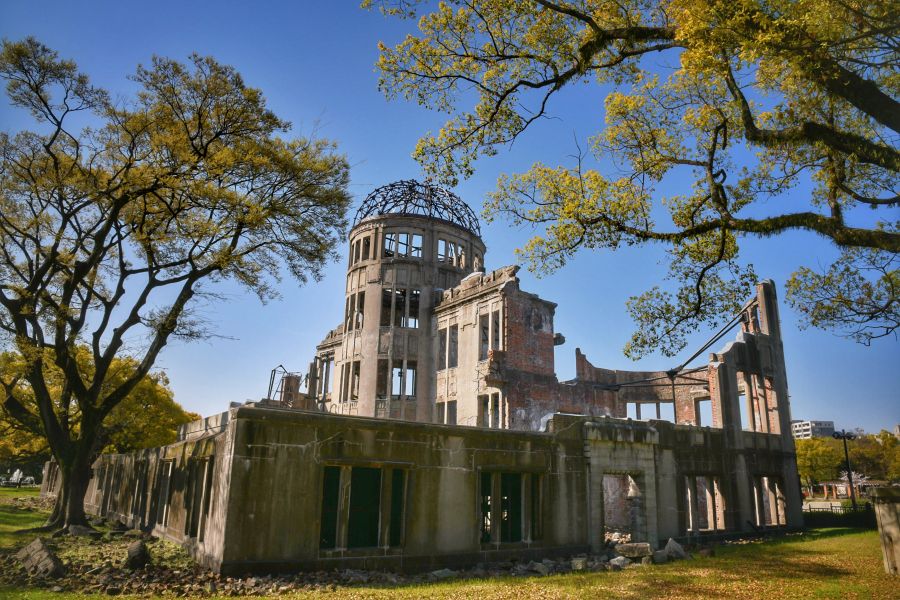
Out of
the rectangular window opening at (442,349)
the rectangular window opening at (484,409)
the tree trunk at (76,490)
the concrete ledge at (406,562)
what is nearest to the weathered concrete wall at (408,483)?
the concrete ledge at (406,562)

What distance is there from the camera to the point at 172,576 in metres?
11.4

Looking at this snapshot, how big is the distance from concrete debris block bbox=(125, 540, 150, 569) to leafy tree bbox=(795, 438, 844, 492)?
189 ft

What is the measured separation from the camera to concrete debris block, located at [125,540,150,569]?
12.0 meters

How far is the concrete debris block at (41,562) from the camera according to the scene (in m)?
10.8

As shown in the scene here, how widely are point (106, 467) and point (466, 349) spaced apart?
62.6ft

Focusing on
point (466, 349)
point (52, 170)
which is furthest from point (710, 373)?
point (52, 170)

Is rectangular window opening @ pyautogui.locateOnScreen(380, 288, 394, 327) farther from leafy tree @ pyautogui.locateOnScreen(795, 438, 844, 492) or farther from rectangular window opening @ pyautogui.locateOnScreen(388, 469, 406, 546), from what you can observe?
leafy tree @ pyautogui.locateOnScreen(795, 438, 844, 492)

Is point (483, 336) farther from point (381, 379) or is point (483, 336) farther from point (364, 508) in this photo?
point (364, 508)

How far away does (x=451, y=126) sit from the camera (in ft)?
40.1

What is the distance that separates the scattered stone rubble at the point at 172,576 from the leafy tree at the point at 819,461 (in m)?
50.4

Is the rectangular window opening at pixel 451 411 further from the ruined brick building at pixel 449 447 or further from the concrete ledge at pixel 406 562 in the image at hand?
the concrete ledge at pixel 406 562

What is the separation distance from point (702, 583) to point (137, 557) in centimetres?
1157

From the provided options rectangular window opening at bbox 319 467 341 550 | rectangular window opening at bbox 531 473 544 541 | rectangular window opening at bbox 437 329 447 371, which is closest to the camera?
rectangular window opening at bbox 319 467 341 550

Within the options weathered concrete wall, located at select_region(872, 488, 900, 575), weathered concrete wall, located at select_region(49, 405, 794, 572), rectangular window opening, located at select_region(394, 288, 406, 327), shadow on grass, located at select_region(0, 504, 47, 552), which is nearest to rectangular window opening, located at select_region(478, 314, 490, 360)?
rectangular window opening, located at select_region(394, 288, 406, 327)
